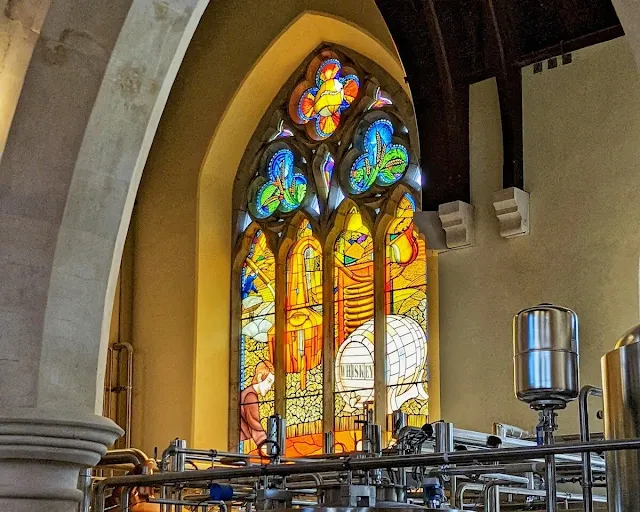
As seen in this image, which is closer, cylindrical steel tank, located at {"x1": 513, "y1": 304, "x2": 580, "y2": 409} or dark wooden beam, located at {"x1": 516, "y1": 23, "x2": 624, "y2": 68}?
cylindrical steel tank, located at {"x1": 513, "y1": 304, "x2": 580, "y2": 409}

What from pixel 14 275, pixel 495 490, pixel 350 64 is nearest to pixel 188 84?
pixel 350 64

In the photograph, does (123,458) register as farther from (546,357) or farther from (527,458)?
(527,458)

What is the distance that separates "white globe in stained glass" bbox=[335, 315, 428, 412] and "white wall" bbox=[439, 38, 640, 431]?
5.11 ft

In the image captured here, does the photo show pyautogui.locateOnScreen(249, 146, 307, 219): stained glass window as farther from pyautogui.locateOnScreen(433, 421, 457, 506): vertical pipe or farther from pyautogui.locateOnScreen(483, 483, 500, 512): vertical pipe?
pyautogui.locateOnScreen(433, 421, 457, 506): vertical pipe

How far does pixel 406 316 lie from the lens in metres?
11.2

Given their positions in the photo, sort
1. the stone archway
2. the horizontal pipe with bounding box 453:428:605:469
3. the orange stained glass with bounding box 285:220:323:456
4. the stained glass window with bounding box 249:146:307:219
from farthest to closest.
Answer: the stained glass window with bounding box 249:146:307:219, the orange stained glass with bounding box 285:220:323:456, the horizontal pipe with bounding box 453:428:605:469, the stone archway

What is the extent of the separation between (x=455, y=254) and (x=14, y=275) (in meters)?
6.06

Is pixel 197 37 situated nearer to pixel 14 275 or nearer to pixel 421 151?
pixel 421 151

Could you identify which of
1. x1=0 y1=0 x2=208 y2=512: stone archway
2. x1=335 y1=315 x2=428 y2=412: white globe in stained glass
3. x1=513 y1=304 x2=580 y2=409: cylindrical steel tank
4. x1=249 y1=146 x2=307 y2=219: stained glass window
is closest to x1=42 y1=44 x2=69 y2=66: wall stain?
x1=0 y1=0 x2=208 y2=512: stone archway

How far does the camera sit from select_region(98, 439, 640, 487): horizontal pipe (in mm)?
3031

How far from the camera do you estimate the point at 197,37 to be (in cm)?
1320

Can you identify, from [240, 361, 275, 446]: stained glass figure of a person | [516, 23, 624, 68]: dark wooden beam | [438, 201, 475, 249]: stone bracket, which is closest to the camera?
[516, 23, 624, 68]: dark wooden beam

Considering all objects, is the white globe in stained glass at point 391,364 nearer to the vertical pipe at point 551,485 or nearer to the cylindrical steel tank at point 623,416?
the vertical pipe at point 551,485

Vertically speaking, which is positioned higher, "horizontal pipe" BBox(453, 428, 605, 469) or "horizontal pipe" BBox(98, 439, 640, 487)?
"horizontal pipe" BBox(453, 428, 605, 469)
